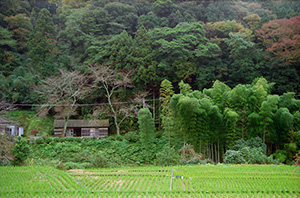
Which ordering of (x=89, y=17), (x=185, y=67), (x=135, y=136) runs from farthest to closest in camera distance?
(x=89, y=17)
(x=185, y=67)
(x=135, y=136)

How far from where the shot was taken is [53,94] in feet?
69.0

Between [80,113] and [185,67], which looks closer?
[185,67]

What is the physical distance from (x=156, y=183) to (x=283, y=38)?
17153 mm

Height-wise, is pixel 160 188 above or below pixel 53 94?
below

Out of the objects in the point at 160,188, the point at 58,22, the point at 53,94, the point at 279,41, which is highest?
the point at 58,22

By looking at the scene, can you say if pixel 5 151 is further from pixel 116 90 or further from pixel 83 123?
pixel 116 90

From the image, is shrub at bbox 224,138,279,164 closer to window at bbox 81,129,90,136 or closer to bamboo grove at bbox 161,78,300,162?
bamboo grove at bbox 161,78,300,162

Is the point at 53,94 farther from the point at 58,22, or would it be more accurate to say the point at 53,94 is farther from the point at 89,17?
the point at 58,22

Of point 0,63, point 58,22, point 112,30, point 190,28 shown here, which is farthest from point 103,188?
point 58,22

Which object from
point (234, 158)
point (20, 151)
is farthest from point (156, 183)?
point (20, 151)

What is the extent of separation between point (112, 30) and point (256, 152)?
16354 mm

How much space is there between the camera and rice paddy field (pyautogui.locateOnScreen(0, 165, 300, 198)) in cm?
772

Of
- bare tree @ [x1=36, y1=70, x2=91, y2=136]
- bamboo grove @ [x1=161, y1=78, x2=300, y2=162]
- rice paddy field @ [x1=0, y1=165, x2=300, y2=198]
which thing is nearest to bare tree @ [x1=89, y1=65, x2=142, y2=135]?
bare tree @ [x1=36, y1=70, x2=91, y2=136]

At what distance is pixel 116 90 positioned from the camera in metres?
21.6
